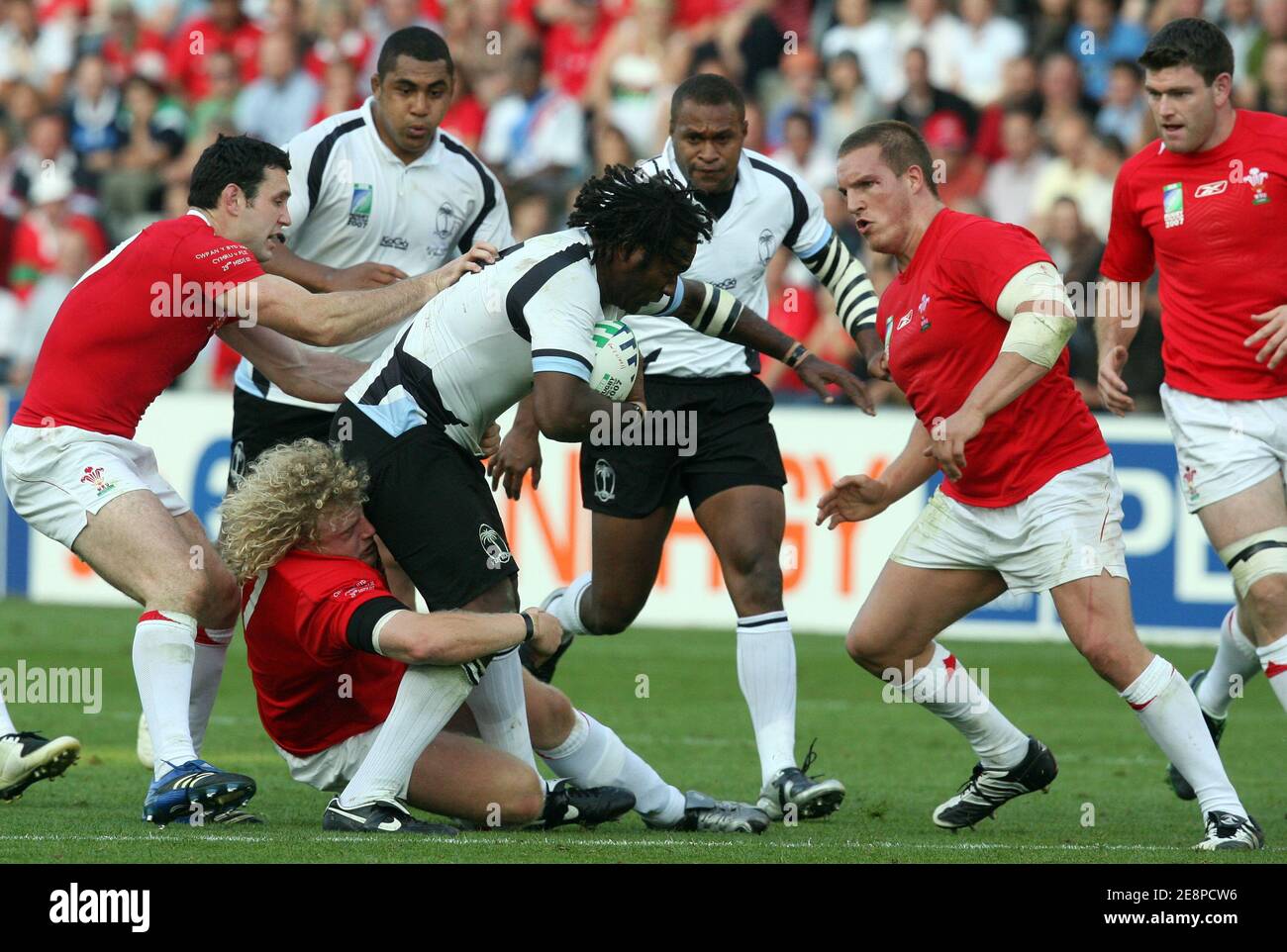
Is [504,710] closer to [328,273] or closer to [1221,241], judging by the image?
[328,273]

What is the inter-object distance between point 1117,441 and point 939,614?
6645 mm

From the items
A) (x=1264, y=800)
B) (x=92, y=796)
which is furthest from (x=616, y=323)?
(x=1264, y=800)

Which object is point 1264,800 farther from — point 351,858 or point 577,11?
point 577,11

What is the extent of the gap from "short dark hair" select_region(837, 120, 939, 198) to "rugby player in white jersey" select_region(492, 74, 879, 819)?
109 cm

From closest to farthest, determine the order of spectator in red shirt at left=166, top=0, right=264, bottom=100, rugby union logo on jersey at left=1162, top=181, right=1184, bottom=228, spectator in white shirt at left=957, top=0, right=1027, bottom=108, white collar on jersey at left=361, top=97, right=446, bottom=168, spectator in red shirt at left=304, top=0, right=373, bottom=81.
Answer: rugby union logo on jersey at left=1162, top=181, right=1184, bottom=228 < white collar on jersey at left=361, top=97, right=446, bottom=168 < spectator in white shirt at left=957, top=0, right=1027, bottom=108 < spectator in red shirt at left=304, top=0, right=373, bottom=81 < spectator in red shirt at left=166, top=0, right=264, bottom=100

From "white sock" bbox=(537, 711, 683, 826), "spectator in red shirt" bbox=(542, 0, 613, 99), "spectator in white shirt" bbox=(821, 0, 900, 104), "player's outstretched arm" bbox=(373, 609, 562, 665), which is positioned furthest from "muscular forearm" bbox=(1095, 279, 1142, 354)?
"spectator in red shirt" bbox=(542, 0, 613, 99)

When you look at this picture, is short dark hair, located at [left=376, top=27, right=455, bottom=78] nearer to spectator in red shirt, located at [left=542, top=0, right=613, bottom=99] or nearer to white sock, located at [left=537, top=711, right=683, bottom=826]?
white sock, located at [left=537, top=711, right=683, bottom=826]

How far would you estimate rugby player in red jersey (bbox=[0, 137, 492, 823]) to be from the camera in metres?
6.92

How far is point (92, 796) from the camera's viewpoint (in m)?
7.62

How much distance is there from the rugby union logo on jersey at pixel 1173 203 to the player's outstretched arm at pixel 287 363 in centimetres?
337

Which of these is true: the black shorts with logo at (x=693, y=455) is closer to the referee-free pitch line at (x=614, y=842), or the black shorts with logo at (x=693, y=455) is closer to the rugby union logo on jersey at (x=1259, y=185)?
the referee-free pitch line at (x=614, y=842)

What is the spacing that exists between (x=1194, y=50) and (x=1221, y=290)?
36.8 inches

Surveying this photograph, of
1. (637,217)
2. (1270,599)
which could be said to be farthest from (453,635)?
(1270,599)

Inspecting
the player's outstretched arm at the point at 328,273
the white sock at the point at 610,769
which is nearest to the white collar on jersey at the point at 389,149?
the player's outstretched arm at the point at 328,273
